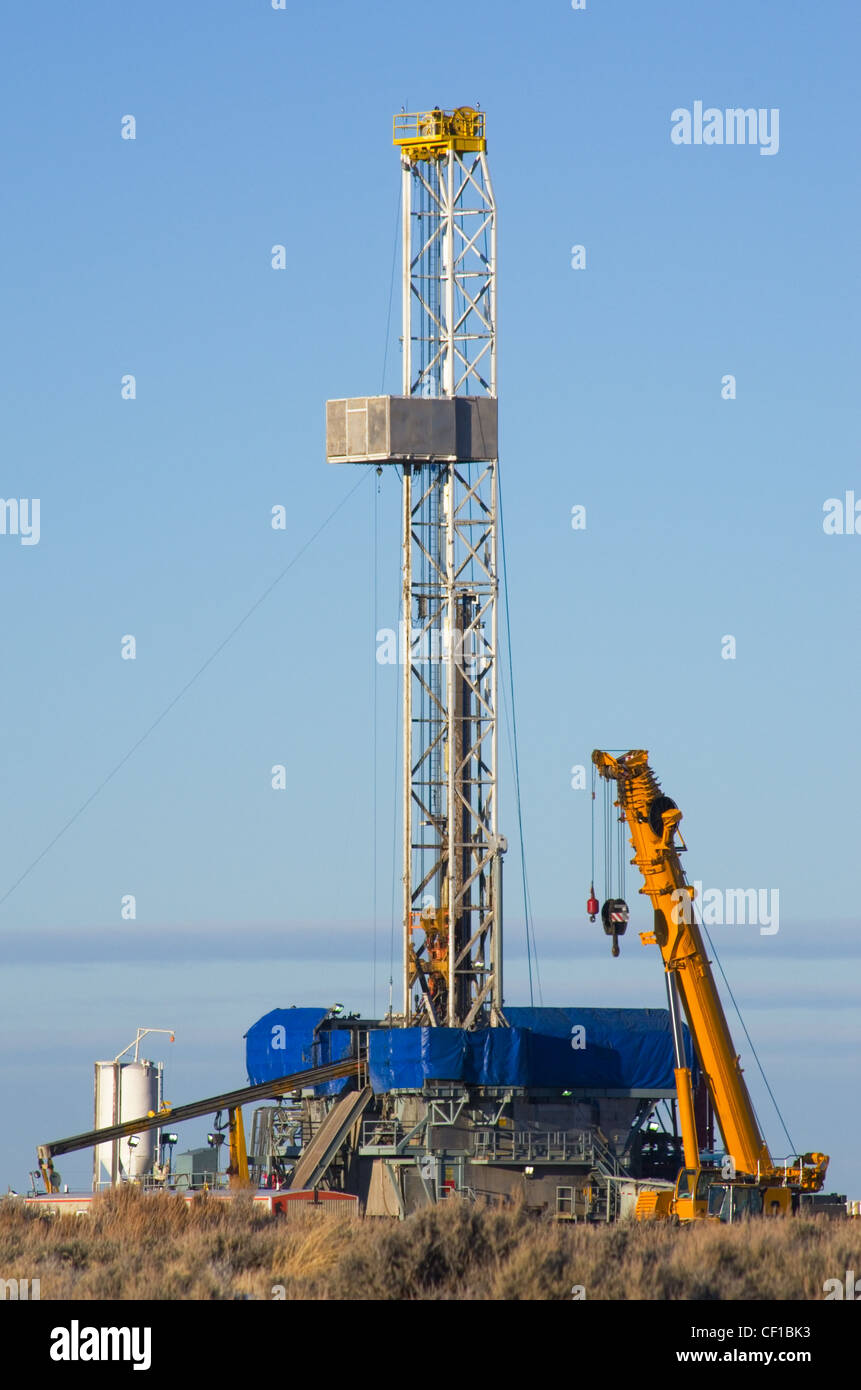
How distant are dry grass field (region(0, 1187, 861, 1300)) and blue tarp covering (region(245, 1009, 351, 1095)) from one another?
31.2 m

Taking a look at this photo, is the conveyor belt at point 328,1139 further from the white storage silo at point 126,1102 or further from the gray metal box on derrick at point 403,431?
the gray metal box on derrick at point 403,431

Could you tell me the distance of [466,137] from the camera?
7050 centimetres

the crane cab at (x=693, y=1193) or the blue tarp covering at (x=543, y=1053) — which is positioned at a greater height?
the blue tarp covering at (x=543, y=1053)

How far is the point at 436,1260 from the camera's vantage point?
31844 mm

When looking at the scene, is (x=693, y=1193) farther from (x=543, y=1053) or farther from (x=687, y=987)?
(x=543, y=1053)

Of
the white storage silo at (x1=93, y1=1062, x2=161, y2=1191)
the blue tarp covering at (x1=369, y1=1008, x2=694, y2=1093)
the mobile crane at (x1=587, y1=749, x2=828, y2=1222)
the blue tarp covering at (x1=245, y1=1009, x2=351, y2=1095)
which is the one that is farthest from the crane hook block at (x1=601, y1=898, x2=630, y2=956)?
the white storage silo at (x1=93, y1=1062, x2=161, y2=1191)

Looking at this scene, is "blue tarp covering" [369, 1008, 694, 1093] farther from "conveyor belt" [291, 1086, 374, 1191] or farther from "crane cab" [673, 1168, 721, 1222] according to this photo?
"crane cab" [673, 1168, 721, 1222]

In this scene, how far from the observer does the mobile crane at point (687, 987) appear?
2157 inches

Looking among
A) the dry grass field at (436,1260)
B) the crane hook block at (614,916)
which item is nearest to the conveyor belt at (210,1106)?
the crane hook block at (614,916)

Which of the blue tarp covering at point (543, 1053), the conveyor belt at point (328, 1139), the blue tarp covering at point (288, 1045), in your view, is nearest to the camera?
the blue tarp covering at point (543, 1053)

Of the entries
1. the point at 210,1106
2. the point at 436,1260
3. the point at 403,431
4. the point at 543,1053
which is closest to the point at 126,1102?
the point at 210,1106

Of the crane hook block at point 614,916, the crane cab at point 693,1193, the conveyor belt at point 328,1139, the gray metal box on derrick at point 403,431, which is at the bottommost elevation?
the crane cab at point 693,1193

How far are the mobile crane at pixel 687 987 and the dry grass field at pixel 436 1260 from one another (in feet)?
51.0

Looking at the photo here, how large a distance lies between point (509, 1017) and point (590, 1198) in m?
6.65
